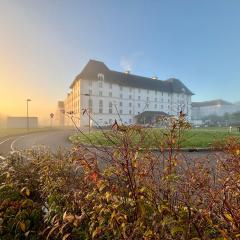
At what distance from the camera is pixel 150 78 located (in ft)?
322

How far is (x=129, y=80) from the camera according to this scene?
8812cm

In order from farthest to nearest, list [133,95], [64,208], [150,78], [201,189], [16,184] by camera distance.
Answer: [150,78]
[133,95]
[16,184]
[64,208]
[201,189]

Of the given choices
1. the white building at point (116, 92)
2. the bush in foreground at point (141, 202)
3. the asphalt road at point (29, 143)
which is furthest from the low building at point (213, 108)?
the bush in foreground at point (141, 202)

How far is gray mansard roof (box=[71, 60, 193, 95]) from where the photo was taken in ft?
246

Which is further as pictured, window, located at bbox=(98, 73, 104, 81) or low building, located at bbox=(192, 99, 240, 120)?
low building, located at bbox=(192, 99, 240, 120)

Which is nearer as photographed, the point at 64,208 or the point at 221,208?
the point at 221,208

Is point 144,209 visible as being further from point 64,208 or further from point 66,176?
point 66,176

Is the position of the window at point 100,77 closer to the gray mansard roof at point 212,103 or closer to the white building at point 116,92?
the white building at point 116,92

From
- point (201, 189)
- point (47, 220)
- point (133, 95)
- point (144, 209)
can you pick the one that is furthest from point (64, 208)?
point (133, 95)

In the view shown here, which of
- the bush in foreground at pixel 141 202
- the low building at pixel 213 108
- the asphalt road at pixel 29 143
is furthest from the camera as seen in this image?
the low building at pixel 213 108

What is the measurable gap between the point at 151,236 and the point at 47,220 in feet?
5.13

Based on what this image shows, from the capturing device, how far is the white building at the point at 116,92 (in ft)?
241

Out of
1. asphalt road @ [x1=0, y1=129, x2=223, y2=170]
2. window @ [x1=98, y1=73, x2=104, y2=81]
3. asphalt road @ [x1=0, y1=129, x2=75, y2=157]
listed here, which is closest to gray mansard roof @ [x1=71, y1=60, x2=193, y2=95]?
window @ [x1=98, y1=73, x2=104, y2=81]

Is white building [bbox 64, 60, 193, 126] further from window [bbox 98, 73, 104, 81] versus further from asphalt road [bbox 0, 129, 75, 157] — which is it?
asphalt road [bbox 0, 129, 75, 157]
